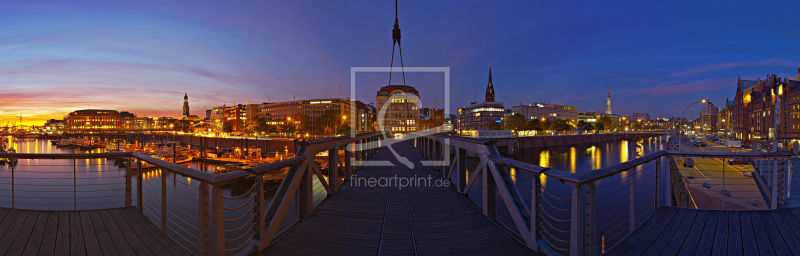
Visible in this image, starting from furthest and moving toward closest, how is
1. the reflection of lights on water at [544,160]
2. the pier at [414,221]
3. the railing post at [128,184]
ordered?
the reflection of lights on water at [544,160] < the railing post at [128,184] < the pier at [414,221]

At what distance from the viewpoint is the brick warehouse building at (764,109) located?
51938 mm

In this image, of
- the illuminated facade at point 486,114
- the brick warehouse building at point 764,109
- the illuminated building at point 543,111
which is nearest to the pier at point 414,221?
the brick warehouse building at point 764,109

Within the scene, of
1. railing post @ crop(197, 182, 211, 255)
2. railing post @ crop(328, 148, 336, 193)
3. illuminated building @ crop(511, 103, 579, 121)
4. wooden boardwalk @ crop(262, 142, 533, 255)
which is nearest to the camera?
railing post @ crop(197, 182, 211, 255)

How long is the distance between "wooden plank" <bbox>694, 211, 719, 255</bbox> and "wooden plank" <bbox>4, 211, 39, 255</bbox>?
8160 mm

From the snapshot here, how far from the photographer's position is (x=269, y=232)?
3961 millimetres

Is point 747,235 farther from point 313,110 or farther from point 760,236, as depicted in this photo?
point 313,110

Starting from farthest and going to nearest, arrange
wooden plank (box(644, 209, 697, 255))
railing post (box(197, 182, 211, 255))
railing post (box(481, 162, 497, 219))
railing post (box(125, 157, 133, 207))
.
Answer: railing post (box(481, 162, 497, 219)) < railing post (box(125, 157, 133, 207)) < wooden plank (box(644, 209, 697, 255)) < railing post (box(197, 182, 211, 255))

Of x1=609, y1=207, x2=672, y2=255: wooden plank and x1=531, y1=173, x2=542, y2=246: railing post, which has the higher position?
x1=531, y1=173, x2=542, y2=246: railing post

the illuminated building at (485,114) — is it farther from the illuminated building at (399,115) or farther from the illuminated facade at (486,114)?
the illuminated building at (399,115)

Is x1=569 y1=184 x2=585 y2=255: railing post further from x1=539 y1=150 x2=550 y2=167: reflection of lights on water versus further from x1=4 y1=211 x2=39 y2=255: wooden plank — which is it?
x1=539 y1=150 x2=550 y2=167: reflection of lights on water

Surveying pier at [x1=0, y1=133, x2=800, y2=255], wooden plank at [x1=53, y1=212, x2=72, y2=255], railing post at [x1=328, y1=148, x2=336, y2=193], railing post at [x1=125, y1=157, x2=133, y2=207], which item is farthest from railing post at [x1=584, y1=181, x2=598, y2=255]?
railing post at [x1=125, y1=157, x2=133, y2=207]

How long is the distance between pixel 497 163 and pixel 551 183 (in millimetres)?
23921

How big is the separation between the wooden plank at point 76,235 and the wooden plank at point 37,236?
25cm

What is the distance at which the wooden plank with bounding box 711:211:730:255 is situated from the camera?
3331 mm
